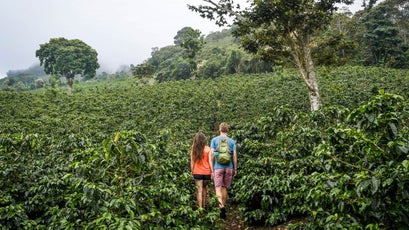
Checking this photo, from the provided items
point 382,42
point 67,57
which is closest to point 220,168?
point 382,42

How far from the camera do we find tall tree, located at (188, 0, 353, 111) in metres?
11.5

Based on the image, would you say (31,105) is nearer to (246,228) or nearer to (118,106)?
(118,106)

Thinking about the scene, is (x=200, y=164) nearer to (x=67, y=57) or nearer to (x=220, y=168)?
(x=220, y=168)

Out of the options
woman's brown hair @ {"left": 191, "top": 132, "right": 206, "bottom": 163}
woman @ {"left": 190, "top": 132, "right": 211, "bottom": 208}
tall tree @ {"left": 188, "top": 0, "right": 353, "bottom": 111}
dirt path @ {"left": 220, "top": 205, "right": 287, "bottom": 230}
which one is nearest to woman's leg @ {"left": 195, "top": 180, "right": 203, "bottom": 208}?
woman @ {"left": 190, "top": 132, "right": 211, "bottom": 208}

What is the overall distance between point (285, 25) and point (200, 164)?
8.36 meters

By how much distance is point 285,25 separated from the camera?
12.1 m

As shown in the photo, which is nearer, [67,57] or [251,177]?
[251,177]

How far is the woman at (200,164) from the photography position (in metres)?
5.61

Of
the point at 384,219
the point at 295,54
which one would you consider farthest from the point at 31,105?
the point at 384,219

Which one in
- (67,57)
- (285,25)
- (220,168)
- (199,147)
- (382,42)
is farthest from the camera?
(67,57)

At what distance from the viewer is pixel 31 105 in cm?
2053

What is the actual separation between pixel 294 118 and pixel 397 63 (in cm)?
3060

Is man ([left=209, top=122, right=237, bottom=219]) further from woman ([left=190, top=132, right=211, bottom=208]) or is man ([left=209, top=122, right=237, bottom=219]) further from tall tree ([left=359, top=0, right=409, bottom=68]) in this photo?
tall tree ([left=359, top=0, right=409, bottom=68])

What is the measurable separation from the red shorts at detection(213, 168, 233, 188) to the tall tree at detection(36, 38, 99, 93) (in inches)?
1528
